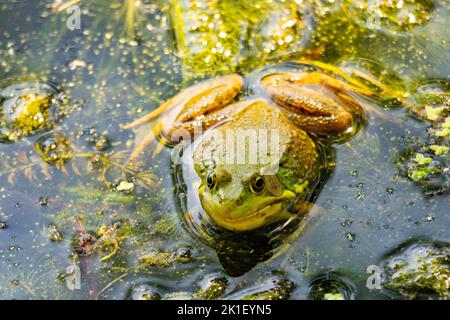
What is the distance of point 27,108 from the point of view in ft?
13.8

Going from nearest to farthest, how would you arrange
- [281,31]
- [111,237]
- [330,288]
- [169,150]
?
[330,288] → [111,237] → [169,150] → [281,31]

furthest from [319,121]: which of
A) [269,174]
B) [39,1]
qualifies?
[39,1]

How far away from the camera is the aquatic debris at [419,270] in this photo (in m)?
3.32

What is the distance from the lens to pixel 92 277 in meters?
3.46

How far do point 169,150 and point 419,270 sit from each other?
1.67m

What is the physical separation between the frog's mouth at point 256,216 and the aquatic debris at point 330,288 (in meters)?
0.47

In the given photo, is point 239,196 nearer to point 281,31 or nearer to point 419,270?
point 419,270

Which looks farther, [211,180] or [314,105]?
[314,105]

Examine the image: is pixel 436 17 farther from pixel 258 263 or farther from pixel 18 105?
pixel 18 105

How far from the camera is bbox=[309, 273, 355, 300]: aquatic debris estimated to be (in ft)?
10.9

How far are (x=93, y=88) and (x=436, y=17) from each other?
2.55m

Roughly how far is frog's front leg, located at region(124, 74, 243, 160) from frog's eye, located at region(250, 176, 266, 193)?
66 cm

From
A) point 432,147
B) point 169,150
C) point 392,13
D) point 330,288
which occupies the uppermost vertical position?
point 392,13

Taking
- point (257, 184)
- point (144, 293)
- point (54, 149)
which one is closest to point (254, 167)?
point (257, 184)
